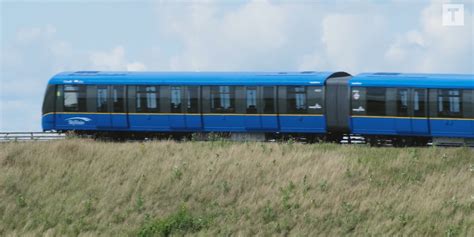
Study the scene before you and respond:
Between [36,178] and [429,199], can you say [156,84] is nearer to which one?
[36,178]

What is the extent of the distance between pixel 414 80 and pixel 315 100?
4308 millimetres

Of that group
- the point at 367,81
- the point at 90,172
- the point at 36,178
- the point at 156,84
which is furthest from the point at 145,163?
the point at 367,81

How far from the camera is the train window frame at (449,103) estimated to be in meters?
35.9

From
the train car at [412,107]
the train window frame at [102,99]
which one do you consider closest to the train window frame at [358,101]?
the train car at [412,107]

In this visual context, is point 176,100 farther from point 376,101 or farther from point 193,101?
point 376,101

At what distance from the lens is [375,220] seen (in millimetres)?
27172

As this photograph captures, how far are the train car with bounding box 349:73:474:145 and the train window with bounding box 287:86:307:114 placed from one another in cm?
211

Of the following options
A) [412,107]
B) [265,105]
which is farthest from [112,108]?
[412,107]

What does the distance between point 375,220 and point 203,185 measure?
21.7 feet

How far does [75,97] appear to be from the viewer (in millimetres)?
41469

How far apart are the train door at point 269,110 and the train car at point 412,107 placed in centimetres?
339

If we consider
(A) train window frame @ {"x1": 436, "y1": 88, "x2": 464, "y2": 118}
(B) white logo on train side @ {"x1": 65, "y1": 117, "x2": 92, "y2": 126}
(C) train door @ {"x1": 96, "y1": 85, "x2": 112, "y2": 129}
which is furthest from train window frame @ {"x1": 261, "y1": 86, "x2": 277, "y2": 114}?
(B) white logo on train side @ {"x1": 65, "y1": 117, "x2": 92, "y2": 126}

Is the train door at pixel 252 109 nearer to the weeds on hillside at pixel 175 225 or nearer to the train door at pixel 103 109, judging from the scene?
the train door at pixel 103 109

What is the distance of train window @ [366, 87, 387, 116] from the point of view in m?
37.2
